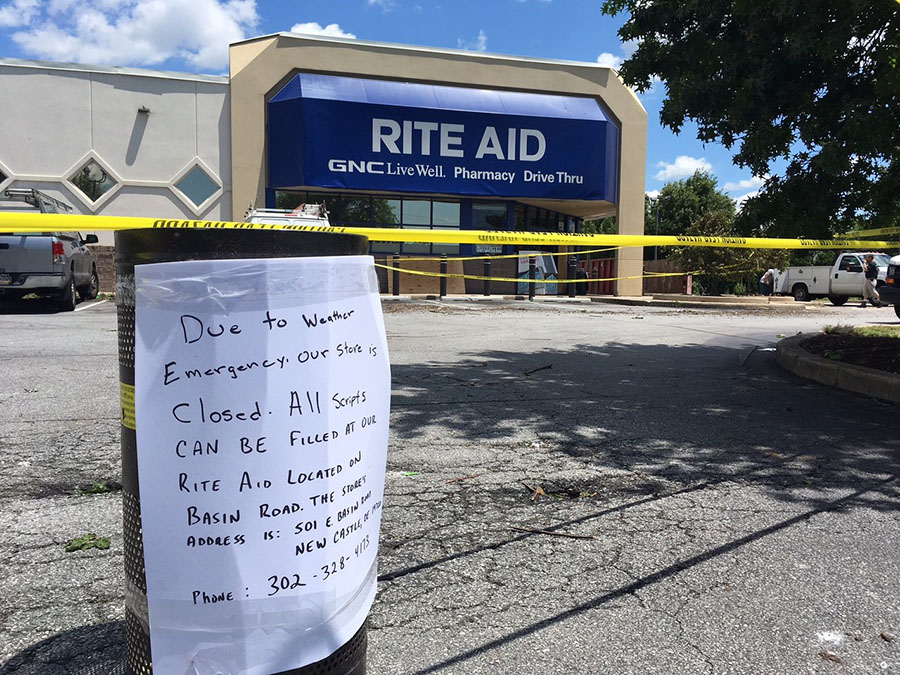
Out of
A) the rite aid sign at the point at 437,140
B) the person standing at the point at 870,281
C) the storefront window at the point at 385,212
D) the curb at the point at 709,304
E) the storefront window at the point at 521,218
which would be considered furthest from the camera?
the storefront window at the point at 521,218

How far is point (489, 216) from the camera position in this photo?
25094mm

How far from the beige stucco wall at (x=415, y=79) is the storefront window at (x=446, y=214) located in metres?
4.17

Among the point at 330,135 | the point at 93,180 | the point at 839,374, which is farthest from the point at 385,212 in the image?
the point at 839,374

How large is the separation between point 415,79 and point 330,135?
157 inches

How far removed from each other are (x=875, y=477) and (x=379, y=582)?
306cm

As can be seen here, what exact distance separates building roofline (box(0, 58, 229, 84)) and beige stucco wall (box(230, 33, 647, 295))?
3.06 ft

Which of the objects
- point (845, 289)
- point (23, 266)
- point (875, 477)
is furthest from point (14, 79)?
point (845, 289)

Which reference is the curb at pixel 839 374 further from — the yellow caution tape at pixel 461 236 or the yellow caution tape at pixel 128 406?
the yellow caution tape at pixel 128 406

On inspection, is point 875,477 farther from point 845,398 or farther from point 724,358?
point 724,358

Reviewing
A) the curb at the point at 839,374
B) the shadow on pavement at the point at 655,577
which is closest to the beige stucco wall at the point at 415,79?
the curb at the point at 839,374

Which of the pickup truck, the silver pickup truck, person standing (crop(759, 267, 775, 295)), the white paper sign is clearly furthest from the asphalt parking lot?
person standing (crop(759, 267, 775, 295))

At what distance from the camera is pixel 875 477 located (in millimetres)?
4020

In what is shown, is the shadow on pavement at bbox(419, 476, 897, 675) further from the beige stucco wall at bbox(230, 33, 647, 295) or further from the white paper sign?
the beige stucco wall at bbox(230, 33, 647, 295)

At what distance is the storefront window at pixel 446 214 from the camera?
24531 millimetres
